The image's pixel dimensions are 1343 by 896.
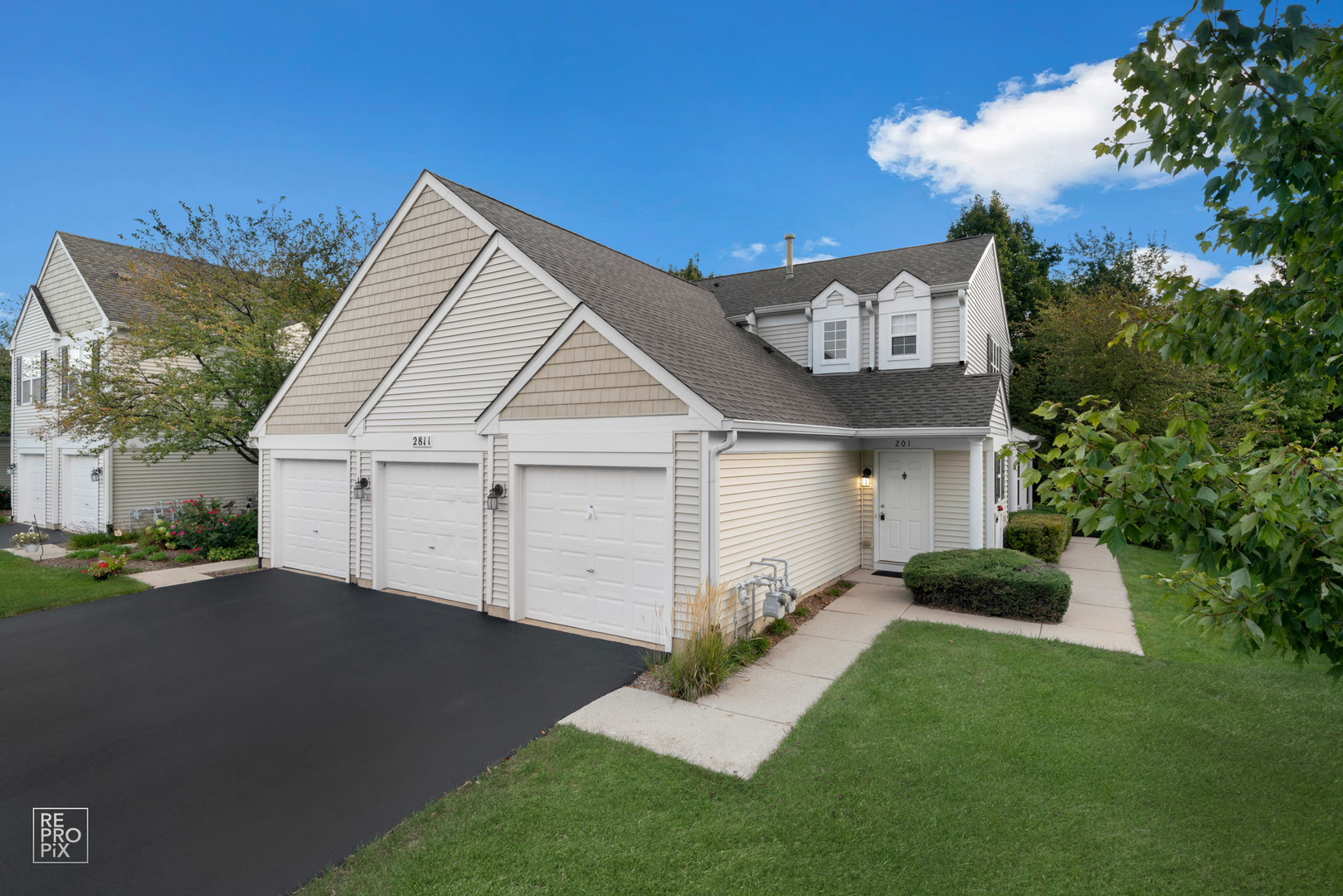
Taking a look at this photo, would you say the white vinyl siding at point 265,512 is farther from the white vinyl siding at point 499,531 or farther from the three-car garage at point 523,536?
the white vinyl siding at point 499,531

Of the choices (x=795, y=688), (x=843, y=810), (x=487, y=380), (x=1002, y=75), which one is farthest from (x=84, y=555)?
(x=1002, y=75)

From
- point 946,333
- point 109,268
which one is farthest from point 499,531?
point 109,268

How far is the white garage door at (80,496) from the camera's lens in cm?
1728

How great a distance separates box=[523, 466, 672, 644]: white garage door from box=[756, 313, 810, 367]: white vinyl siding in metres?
7.88

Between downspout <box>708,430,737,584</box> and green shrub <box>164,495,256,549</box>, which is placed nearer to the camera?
downspout <box>708,430,737,584</box>

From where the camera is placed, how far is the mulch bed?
21.6 feet

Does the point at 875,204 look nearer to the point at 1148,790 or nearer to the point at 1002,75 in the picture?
the point at 1002,75

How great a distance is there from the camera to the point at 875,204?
22078 millimetres

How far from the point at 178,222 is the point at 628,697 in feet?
58.9

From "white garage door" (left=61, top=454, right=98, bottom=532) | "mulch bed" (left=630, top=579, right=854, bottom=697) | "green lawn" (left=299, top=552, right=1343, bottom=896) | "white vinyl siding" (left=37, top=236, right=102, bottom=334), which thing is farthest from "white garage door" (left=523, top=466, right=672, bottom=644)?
"white vinyl siding" (left=37, top=236, right=102, bottom=334)

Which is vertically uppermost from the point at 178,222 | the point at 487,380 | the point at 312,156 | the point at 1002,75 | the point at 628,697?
the point at 312,156

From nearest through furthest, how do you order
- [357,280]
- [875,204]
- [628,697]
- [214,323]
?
[628,697], [357,280], [214,323], [875,204]

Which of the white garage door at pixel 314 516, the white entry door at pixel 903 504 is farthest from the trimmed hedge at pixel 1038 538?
the white garage door at pixel 314 516

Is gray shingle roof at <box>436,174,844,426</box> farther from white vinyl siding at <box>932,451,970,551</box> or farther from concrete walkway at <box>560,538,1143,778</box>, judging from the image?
concrete walkway at <box>560,538,1143,778</box>
